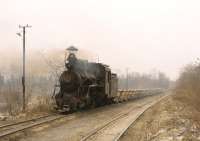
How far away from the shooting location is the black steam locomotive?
78.1 feet

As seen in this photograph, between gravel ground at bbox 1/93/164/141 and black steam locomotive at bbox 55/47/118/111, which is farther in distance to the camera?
black steam locomotive at bbox 55/47/118/111

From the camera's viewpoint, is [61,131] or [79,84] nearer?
[61,131]

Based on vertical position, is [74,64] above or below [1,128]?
above

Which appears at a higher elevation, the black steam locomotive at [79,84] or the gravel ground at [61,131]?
the black steam locomotive at [79,84]

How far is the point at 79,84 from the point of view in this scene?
24172 millimetres

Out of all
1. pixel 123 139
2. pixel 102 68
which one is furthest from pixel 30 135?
pixel 102 68

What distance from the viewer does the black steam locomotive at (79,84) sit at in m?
23.8

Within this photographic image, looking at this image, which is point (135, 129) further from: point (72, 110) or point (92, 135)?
point (72, 110)

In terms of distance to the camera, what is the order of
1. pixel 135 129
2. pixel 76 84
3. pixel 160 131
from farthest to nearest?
1. pixel 76 84
2. pixel 135 129
3. pixel 160 131

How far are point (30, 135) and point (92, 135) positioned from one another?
241 centimetres

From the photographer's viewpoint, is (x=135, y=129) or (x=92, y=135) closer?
(x=92, y=135)

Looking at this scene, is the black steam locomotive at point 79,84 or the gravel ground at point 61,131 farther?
the black steam locomotive at point 79,84

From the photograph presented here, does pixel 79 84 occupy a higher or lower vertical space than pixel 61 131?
higher

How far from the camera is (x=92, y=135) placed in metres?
14.3
